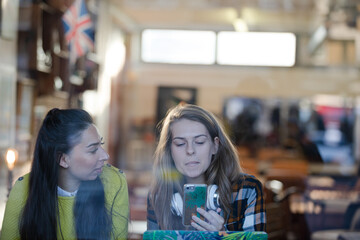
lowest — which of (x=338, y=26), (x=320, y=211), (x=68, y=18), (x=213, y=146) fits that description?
(x=320, y=211)

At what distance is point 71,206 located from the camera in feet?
6.65

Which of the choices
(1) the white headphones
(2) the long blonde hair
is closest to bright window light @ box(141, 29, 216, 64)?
(2) the long blonde hair

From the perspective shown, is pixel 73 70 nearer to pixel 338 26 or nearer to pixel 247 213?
pixel 247 213

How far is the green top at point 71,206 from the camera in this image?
2.03 metres

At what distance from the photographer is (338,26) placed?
773 centimetres

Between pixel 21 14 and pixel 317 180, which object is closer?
pixel 21 14

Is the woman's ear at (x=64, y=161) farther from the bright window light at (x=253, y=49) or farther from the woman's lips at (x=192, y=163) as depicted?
the bright window light at (x=253, y=49)

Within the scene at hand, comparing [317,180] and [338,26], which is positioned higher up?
[338,26]

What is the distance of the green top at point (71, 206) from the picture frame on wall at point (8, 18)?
2040 mm

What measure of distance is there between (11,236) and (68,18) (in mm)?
2159

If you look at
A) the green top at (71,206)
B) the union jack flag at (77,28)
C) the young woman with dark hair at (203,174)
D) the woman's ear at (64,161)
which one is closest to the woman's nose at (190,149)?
the young woman with dark hair at (203,174)

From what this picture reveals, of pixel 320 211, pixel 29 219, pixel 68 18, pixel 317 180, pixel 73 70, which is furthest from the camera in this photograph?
pixel 317 180

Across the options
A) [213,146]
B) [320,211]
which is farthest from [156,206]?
[320,211]

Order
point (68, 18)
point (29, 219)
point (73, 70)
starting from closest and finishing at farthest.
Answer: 1. point (29, 219)
2. point (68, 18)
3. point (73, 70)
